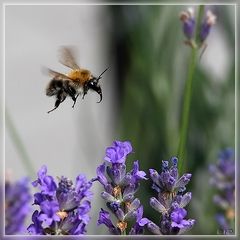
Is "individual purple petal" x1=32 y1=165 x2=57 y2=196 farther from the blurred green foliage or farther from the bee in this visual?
the blurred green foliage

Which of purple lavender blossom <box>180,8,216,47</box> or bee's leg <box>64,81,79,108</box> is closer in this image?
bee's leg <box>64,81,79,108</box>

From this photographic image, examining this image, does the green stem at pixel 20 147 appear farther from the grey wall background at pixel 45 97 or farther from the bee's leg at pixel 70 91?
the bee's leg at pixel 70 91

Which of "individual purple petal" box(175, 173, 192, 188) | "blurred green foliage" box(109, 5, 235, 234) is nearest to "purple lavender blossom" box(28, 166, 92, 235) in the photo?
"individual purple petal" box(175, 173, 192, 188)

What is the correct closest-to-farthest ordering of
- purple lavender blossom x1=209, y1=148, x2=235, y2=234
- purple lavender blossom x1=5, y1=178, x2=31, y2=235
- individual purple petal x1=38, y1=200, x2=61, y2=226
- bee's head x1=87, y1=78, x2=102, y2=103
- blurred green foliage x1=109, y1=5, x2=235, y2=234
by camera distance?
individual purple petal x1=38, y1=200, x2=61, y2=226, purple lavender blossom x1=5, y1=178, x2=31, y2=235, bee's head x1=87, y1=78, x2=102, y2=103, purple lavender blossom x1=209, y1=148, x2=235, y2=234, blurred green foliage x1=109, y1=5, x2=235, y2=234

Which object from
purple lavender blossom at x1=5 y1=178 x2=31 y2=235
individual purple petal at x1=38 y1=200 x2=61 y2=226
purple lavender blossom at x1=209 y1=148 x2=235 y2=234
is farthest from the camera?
purple lavender blossom at x1=209 y1=148 x2=235 y2=234

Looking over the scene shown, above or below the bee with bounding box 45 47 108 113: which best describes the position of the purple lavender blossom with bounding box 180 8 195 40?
above

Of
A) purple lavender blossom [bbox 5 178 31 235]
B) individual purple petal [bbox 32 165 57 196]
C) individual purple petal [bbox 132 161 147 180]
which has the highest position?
individual purple petal [bbox 132 161 147 180]

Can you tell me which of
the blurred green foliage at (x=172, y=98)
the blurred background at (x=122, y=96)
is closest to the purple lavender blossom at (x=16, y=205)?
the blurred background at (x=122, y=96)
